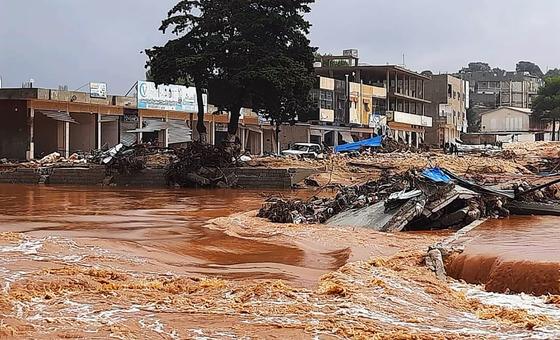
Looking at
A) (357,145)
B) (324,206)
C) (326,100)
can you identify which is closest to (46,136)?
(357,145)

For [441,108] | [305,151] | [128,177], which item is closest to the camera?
[128,177]

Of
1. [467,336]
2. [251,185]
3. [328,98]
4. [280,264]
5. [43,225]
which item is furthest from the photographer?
[328,98]

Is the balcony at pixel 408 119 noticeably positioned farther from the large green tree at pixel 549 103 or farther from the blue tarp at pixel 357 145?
the blue tarp at pixel 357 145

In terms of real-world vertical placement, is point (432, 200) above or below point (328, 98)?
below

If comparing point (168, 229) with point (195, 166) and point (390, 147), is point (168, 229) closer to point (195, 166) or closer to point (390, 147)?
point (195, 166)

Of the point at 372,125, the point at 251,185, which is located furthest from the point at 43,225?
the point at 372,125

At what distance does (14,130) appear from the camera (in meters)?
45.4

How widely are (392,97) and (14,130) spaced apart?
40013 millimetres

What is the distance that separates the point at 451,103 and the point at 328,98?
32.9 m

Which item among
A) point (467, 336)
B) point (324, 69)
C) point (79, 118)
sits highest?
point (324, 69)

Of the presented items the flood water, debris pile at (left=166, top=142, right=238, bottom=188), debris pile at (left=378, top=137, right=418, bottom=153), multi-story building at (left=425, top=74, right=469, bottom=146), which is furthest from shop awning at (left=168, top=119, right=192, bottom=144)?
multi-story building at (left=425, top=74, right=469, bottom=146)

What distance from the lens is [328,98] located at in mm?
62188

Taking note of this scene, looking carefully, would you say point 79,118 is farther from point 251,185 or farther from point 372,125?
point 372,125

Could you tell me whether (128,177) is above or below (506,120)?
below
